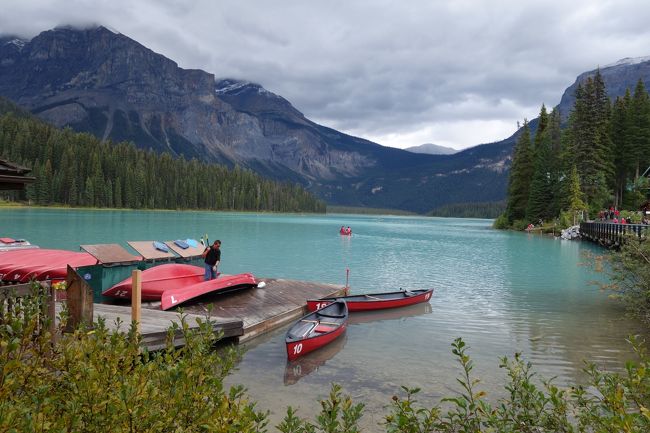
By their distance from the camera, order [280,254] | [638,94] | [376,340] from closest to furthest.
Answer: [376,340] → [280,254] → [638,94]

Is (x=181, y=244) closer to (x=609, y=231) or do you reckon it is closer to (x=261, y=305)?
(x=261, y=305)

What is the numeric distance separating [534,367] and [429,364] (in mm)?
3218

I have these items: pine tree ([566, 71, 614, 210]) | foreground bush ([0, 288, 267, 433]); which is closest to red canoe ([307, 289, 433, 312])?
foreground bush ([0, 288, 267, 433])

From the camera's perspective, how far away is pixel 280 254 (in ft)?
151

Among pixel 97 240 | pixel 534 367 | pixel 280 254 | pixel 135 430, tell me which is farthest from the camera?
pixel 97 240

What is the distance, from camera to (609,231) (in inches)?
1822

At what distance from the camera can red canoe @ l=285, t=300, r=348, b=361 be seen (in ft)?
44.4

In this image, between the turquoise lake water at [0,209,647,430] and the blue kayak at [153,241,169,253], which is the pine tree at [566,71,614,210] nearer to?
the turquoise lake water at [0,209,647,430]

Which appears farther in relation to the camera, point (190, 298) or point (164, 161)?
point (164, 161)

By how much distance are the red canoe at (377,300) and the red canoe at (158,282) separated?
5695 mm

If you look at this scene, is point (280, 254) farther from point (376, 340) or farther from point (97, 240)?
point (376, 340)

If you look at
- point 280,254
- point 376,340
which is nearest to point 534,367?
point 376,340

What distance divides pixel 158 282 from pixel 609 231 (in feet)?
149

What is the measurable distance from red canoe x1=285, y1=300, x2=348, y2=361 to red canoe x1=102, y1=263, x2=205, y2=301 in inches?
257
